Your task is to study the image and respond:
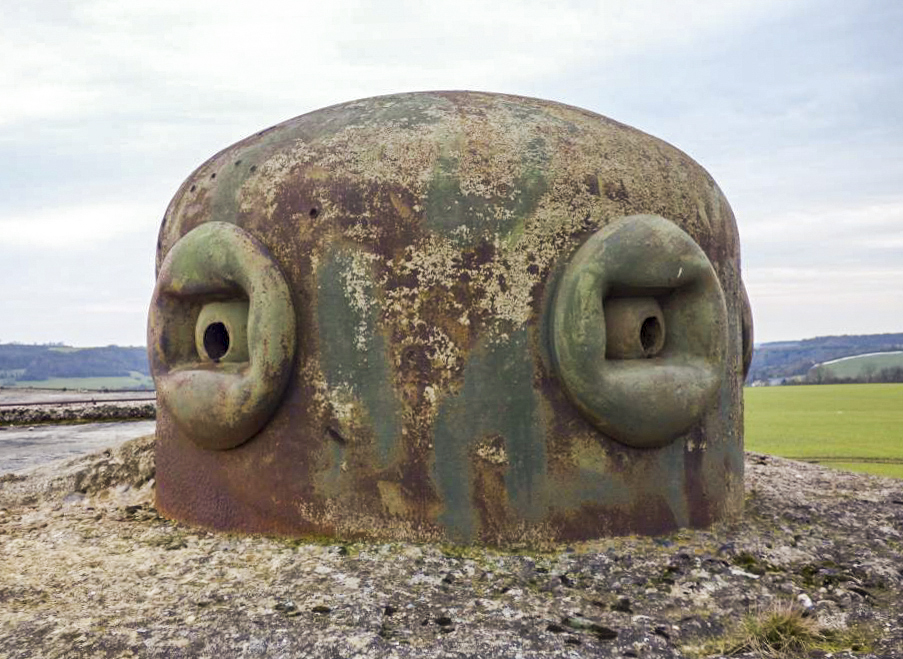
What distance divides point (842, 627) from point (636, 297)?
6.85 feet

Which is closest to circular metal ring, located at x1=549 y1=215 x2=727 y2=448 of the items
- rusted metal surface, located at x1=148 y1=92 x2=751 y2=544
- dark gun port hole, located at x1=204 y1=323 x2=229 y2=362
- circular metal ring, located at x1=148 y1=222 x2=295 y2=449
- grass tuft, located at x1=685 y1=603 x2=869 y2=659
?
rusted metal surface, located at x1=148 y1=92 x2=751 y2=544

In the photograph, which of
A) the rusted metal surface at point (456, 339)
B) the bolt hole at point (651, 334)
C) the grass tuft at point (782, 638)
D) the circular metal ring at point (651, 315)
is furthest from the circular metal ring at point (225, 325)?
the grass tuft at point (782, 638)

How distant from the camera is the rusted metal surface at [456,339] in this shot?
465 cm

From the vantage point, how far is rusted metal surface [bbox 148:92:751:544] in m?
4.65

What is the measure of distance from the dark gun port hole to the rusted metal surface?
155 mm

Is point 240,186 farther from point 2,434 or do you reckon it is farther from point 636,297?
point 2,434

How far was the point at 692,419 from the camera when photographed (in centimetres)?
491

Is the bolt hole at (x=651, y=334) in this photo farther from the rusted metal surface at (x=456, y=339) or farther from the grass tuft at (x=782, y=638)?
the grass tuft at (x=782, y=638)

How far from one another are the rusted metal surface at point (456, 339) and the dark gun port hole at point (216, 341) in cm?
15

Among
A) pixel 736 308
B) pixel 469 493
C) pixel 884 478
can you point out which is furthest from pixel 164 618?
pixel 884 478

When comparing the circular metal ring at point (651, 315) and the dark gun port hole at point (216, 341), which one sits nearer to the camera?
the circular metal ring at point (651, 315)

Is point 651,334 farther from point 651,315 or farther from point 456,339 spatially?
point 456,339

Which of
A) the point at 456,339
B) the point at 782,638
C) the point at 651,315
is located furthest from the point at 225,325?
the point at 782,638

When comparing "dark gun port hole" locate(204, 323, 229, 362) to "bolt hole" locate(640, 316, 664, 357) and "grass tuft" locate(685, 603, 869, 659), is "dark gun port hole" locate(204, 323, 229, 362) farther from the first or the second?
"grass tuft" locate(685, 603, 869, 659)
